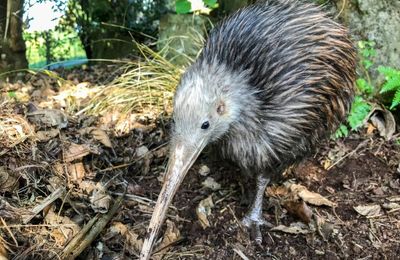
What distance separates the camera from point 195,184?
3588 mm

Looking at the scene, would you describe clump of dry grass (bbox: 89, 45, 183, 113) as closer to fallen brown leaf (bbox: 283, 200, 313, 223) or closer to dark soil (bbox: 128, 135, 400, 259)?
dark soil (bbox: 128, 135, 400, 259)

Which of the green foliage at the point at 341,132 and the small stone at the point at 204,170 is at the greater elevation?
the green foliage at the point at 341,132

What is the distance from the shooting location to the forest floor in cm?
294

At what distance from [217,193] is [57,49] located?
322cm

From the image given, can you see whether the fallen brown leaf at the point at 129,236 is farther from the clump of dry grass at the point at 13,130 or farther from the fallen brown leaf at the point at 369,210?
the fallen brown leaf at the point at 369,210

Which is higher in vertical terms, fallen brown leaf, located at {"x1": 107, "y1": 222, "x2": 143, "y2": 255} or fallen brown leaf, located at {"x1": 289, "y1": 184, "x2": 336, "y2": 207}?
fallen brown leaf, located at {"x1": 289, "y1": 184, "x2": 336, "y2": 207}

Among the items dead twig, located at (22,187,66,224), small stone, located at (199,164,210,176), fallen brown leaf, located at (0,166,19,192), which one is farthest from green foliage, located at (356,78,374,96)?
fallen brown leaf, located at (0,166,19,192)

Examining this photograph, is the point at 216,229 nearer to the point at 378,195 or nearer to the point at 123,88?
the point at 378,195

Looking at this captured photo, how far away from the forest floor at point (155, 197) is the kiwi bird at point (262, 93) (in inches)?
10.4

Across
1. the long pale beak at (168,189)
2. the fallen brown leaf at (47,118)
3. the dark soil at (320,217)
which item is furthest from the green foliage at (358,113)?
the fallen brown leaf at (47,118)

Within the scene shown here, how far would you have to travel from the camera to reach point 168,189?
2633 millimetres

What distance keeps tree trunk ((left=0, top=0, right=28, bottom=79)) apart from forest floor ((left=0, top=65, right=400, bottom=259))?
1119mm

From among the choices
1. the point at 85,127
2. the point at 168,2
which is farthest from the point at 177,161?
the point at 168,2

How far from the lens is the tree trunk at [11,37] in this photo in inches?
183
